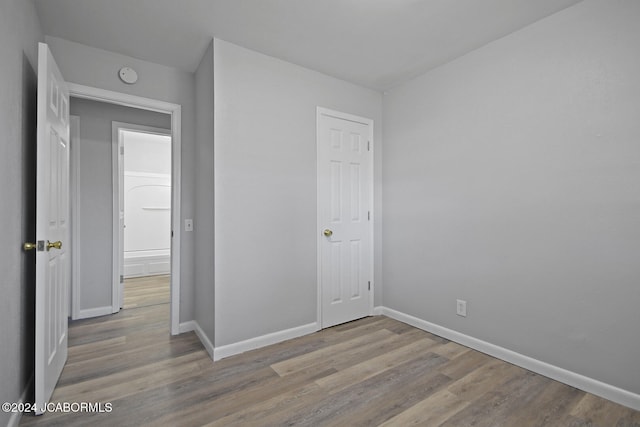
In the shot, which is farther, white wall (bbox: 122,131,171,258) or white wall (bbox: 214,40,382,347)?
white wall (bbox: 122,131,171,258)

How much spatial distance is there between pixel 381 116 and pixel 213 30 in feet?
6.35

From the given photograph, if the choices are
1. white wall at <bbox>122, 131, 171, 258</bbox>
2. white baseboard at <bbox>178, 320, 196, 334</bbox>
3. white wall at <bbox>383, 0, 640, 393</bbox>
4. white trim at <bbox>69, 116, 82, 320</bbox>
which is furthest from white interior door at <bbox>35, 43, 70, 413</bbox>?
white wall at <bbox>122, 131, 171, 258</bbox>

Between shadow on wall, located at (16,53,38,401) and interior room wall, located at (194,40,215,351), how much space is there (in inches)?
42.7

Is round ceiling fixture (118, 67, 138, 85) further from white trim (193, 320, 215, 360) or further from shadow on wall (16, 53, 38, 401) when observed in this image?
white trim (193, 320, 215, 360)

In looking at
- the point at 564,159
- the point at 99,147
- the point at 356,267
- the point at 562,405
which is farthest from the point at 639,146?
the point at 99,147

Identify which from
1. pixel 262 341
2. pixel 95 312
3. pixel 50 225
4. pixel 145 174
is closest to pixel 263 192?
pixel 262 341

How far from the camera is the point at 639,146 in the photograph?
177cm

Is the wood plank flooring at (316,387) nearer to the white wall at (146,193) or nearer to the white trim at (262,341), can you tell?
the white trim at (262,341)

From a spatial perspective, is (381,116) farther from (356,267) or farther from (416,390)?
(416,390)

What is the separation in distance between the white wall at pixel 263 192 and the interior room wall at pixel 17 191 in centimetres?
111

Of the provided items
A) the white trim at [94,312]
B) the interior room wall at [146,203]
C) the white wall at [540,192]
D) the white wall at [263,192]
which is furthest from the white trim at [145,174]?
the white wall at [540,192]

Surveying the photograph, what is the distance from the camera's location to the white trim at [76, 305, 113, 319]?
3.22 meters

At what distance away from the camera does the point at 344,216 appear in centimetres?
316

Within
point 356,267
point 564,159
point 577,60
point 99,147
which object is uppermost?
point 577,60
